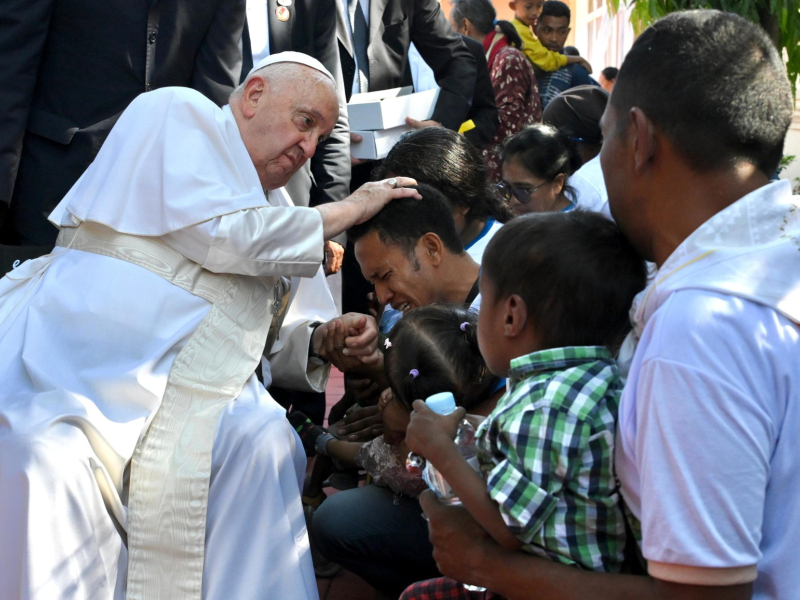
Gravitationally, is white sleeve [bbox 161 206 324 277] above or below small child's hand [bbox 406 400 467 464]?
below

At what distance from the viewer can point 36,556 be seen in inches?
91.4

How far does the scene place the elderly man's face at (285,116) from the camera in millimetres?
3033

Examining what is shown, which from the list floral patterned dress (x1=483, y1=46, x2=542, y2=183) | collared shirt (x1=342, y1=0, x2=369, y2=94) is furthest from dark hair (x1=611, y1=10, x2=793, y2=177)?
floral patterned dress (x1=483, y1=46, x2=542, y2=183)

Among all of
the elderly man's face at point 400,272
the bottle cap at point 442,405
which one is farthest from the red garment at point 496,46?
the bottle cap at point 442,405

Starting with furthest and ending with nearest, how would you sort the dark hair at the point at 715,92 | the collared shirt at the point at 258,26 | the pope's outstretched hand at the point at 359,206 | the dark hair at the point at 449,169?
the collared shirt at the point at 258,26, the dark hair at the point at 449,169, the pope's outstretched hand at the point at 359,206, the dark hair at the point at 715,92

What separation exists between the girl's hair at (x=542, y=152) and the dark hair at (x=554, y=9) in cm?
344

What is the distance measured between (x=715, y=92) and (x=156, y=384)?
71.7 inches

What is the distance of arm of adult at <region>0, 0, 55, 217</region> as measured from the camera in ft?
11.4

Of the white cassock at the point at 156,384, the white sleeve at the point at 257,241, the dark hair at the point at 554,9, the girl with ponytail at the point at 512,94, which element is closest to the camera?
the white cassock at the point at 156,384

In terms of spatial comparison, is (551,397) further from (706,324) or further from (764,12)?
(764,12)

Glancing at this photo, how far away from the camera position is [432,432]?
1.67 metres

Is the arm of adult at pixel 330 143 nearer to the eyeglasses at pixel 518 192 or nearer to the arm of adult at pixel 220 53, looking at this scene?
the arm of adult at pixel 220 53

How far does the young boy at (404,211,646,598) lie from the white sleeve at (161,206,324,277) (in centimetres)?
116

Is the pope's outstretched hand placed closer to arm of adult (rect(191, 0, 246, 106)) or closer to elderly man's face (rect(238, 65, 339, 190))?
elderly man's face (rect(238, 65, 339, 190))
